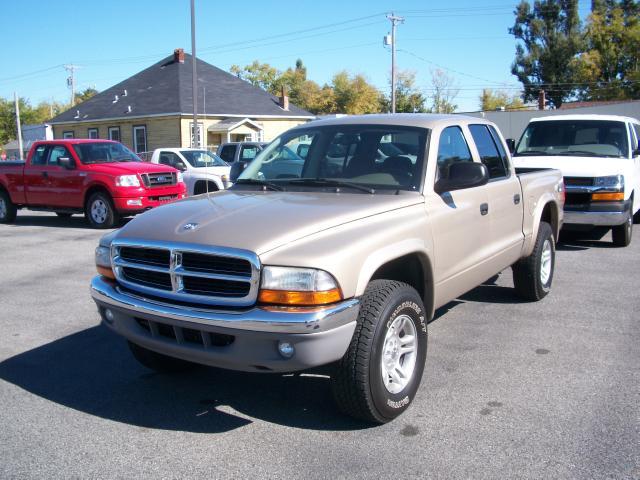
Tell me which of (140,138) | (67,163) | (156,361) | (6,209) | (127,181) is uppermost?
(140,138)

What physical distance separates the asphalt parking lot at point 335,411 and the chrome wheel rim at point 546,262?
1.45 ft

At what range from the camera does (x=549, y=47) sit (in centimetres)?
6481

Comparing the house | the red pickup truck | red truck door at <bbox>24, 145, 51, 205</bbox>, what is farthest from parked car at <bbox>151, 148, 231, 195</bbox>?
the house

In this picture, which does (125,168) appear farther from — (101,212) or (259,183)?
(259,183)

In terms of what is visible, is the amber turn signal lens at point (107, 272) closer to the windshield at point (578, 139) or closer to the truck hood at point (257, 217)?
the truck hood at point (257, 217)

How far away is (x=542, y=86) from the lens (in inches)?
2594

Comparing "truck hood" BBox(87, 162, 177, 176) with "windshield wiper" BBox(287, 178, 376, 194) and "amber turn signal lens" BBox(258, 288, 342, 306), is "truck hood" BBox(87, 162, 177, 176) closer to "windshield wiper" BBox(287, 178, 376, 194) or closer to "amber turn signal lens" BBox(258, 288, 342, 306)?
"windshield wiper" BBox(287, 178, 376, 194)

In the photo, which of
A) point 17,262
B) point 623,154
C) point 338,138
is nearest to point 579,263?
point 623,154

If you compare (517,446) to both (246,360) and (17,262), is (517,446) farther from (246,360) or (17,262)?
(17,262)

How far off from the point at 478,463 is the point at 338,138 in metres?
2.72

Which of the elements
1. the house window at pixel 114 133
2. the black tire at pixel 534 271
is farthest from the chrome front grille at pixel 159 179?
the house window at pixel 114 133

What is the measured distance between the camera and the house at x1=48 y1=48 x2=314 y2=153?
35.2 m

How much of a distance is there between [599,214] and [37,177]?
11.5 m

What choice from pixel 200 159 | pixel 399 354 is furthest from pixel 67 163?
pixel 399 354
